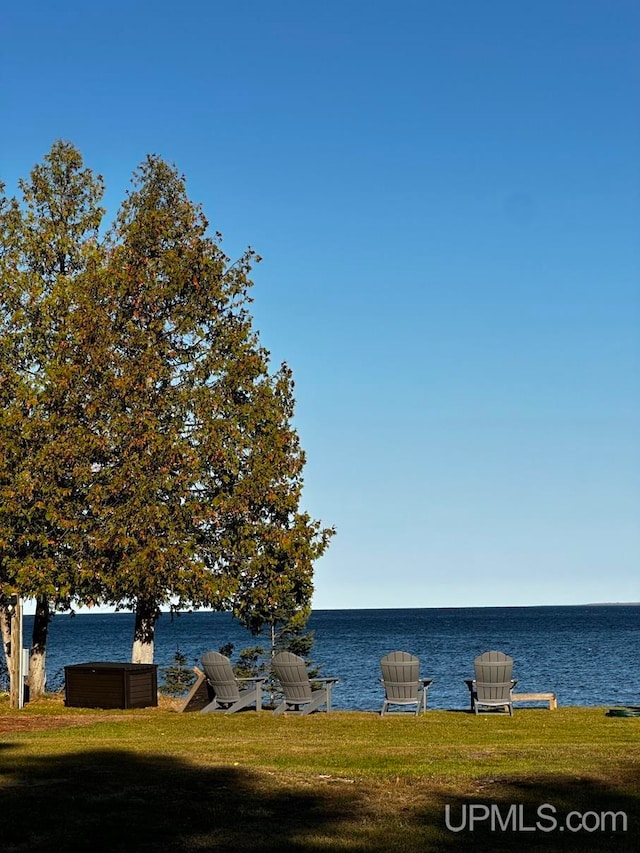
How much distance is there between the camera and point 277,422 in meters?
26.4

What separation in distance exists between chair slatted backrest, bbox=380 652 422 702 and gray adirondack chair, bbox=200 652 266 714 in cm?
252

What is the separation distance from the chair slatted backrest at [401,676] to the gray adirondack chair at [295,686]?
39.2 inches

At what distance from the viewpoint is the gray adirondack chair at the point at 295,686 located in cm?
1916

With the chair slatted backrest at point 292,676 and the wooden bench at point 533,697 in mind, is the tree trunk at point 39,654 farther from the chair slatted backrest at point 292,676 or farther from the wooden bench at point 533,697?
the wooden bench at point 533,697

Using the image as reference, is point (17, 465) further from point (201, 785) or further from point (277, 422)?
point (201, 785)

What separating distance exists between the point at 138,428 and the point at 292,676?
8.09 m

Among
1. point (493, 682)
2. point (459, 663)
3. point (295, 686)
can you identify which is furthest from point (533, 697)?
point (459, 663)

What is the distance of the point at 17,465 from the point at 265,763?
46.7 feet

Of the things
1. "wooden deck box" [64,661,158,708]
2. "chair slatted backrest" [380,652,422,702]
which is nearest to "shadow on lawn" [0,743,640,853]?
"chair slatted backrest" [380,652,422,702]

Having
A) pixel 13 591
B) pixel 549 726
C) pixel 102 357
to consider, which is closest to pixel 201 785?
pixel 549 726

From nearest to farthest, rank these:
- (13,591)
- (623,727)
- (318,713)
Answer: (623,727) < (318,713) < (13,591)

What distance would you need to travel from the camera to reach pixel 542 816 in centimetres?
909
